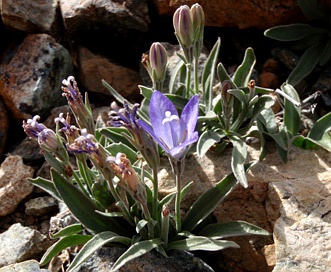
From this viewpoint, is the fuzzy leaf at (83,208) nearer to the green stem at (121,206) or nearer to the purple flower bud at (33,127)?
the green stem at (121,206)

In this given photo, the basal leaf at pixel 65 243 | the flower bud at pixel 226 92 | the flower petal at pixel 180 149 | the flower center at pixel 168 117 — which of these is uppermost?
the flower center at pixel 168 117

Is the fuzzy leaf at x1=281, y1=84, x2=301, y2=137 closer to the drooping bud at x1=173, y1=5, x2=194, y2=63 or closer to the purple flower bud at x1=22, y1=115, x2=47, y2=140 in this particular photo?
the drooping bud at x1=173, y1=5, x2=194, y2=63

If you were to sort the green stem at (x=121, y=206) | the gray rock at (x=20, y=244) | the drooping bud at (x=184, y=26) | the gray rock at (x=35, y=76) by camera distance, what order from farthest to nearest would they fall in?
the gray rock at (x=35, y=76) < the gray rock at (x=20, y=244) < the drooping bud at (x=184, y=26) < the green stem at (x=121, y=206)

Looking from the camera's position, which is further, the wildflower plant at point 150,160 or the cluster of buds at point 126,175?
the wildflower plant at point 150,160

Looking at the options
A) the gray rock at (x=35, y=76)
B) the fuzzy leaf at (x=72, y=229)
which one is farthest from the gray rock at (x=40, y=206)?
the fuzzy leaf at (x=72, y=229)

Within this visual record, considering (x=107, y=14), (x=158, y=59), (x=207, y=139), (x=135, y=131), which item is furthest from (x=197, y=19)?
(x=107, y=14)

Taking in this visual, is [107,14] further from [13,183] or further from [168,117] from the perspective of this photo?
[168,117]
